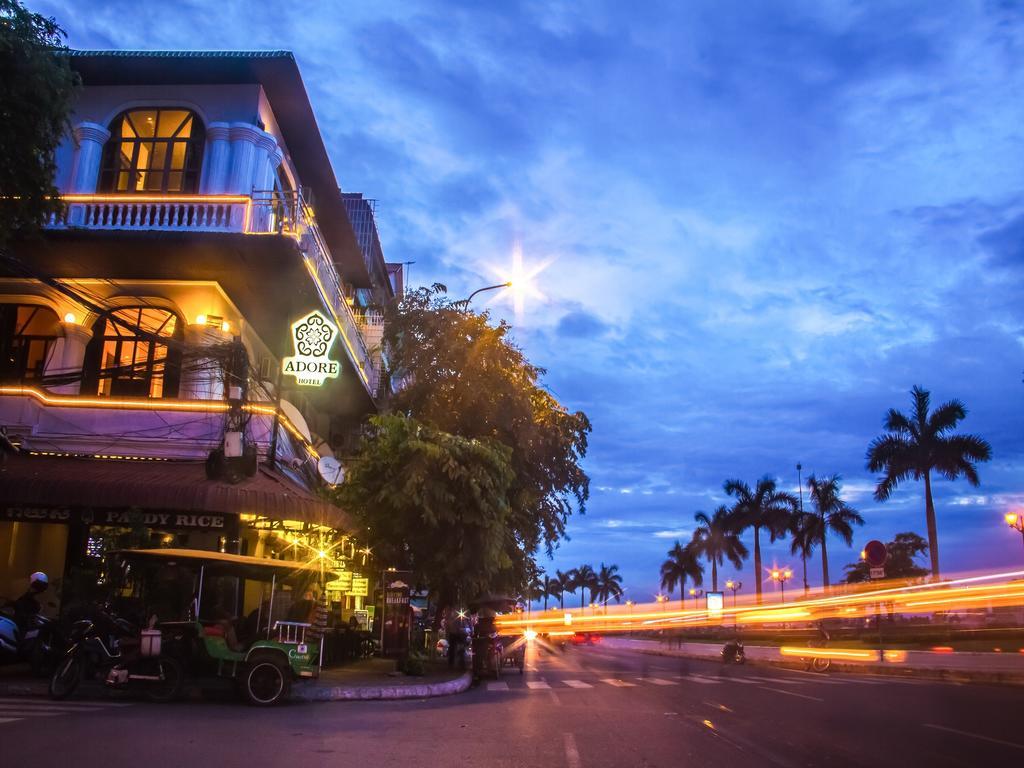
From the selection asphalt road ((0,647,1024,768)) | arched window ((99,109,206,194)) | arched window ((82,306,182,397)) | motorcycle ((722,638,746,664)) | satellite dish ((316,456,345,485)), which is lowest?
motorcycle ((722,638,746,664))

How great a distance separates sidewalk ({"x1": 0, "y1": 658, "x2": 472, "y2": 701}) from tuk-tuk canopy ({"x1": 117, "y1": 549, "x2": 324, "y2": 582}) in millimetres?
2047

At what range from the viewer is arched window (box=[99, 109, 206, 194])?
19.0 meters

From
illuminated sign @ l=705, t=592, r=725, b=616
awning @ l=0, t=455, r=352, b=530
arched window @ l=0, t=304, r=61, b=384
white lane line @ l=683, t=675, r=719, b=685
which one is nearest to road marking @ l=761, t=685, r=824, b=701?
white lane line @ l=683, t=675, r=719, b=685

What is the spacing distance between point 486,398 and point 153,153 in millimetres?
11891

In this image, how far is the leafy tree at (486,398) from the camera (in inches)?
1049

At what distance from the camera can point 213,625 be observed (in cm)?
1306

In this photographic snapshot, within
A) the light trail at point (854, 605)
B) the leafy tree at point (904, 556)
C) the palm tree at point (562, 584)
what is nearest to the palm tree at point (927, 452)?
the light trail at point (854, 605)

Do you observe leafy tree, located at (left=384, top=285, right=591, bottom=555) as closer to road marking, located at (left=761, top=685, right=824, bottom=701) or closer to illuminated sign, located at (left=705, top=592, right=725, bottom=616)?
road marking, located at (left=761, top=685, right=824, bottom=701)

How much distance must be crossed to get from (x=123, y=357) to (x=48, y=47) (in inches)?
320

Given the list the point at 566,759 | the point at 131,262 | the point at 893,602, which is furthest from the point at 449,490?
the point at 893,602

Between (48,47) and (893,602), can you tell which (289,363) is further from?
(893,602)

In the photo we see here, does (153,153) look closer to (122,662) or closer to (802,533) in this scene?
(122,662)

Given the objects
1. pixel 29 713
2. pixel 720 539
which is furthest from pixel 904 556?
pixel 29 713

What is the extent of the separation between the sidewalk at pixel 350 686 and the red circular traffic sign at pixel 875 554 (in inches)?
422
